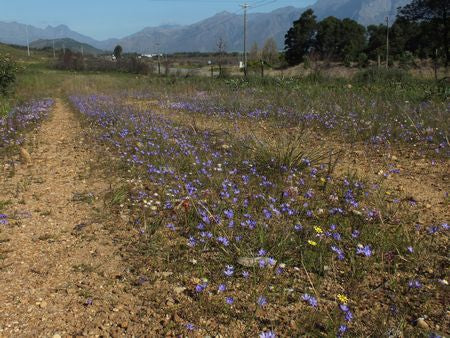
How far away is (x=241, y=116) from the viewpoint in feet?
30.8

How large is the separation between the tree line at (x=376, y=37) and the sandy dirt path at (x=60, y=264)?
26230 millimetres

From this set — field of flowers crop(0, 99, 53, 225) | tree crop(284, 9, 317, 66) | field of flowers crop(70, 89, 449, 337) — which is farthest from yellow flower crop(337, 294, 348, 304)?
tree crop(284, 9, 317, 66)

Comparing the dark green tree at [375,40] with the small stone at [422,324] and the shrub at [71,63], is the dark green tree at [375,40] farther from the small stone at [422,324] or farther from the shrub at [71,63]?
the small stone at [422,324]

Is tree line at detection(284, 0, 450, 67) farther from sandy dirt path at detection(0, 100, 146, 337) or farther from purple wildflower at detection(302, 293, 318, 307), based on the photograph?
purple wildflower at detection(302, 293, 318, 307)

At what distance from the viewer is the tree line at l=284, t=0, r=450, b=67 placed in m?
34.8

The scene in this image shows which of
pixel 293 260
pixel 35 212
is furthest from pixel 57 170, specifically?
pixel 293 260

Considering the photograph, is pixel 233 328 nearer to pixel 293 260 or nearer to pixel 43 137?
pixel 293 260

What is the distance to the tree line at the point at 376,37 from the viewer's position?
3481 centimetres

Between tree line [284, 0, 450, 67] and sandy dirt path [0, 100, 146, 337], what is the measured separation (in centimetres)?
2623

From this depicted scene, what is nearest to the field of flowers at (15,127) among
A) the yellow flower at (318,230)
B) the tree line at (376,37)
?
the yellow flower at (318,230)

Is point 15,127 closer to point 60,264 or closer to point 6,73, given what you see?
point 60,264

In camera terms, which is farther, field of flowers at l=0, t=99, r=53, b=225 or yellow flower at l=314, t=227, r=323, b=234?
field of flowers at l=0, t=99, r=53, b=225

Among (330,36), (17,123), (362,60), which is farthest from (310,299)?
(330,36)

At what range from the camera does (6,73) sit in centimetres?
1532
